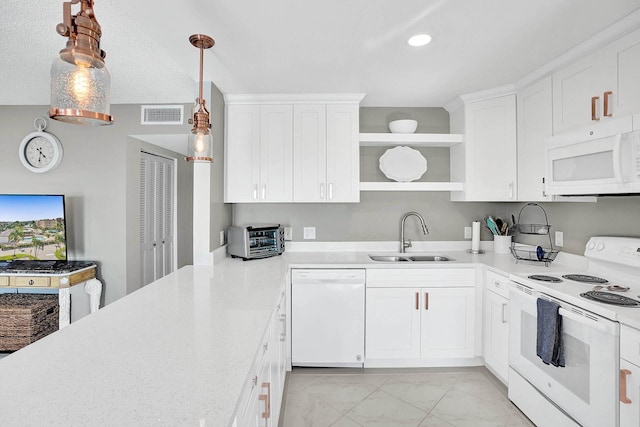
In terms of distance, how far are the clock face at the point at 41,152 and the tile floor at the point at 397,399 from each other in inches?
128

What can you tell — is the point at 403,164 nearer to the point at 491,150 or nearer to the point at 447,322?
the point at 491,150

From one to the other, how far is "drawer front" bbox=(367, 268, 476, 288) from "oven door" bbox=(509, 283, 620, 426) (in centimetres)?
59

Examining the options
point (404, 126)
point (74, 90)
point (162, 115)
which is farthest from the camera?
point (162, 115)

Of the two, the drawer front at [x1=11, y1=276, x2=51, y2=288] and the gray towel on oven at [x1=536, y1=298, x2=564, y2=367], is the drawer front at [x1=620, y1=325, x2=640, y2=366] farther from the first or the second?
the drawer front at [x1=11, y1=276, x2=51, y2=288]

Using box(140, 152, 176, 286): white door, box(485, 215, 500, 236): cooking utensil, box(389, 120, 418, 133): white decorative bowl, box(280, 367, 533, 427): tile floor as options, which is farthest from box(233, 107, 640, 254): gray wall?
box(140, 152, 176, 286): white door

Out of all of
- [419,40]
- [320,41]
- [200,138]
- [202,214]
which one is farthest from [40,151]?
[419,40]

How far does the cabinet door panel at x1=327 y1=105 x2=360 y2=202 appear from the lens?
2.94 metres

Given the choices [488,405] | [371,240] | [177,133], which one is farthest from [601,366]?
[177,133]

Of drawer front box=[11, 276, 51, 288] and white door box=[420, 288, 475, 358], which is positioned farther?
drawer front box=[11, 276, 51, 288]

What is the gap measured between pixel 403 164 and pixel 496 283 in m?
1.36

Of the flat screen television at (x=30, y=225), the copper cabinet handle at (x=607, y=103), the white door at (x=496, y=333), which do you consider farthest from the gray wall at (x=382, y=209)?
the flat screen television at (x=30, y=225)

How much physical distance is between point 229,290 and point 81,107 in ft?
3.95

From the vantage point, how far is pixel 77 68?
0.87 meters

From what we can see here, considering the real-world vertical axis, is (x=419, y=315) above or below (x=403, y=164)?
below
